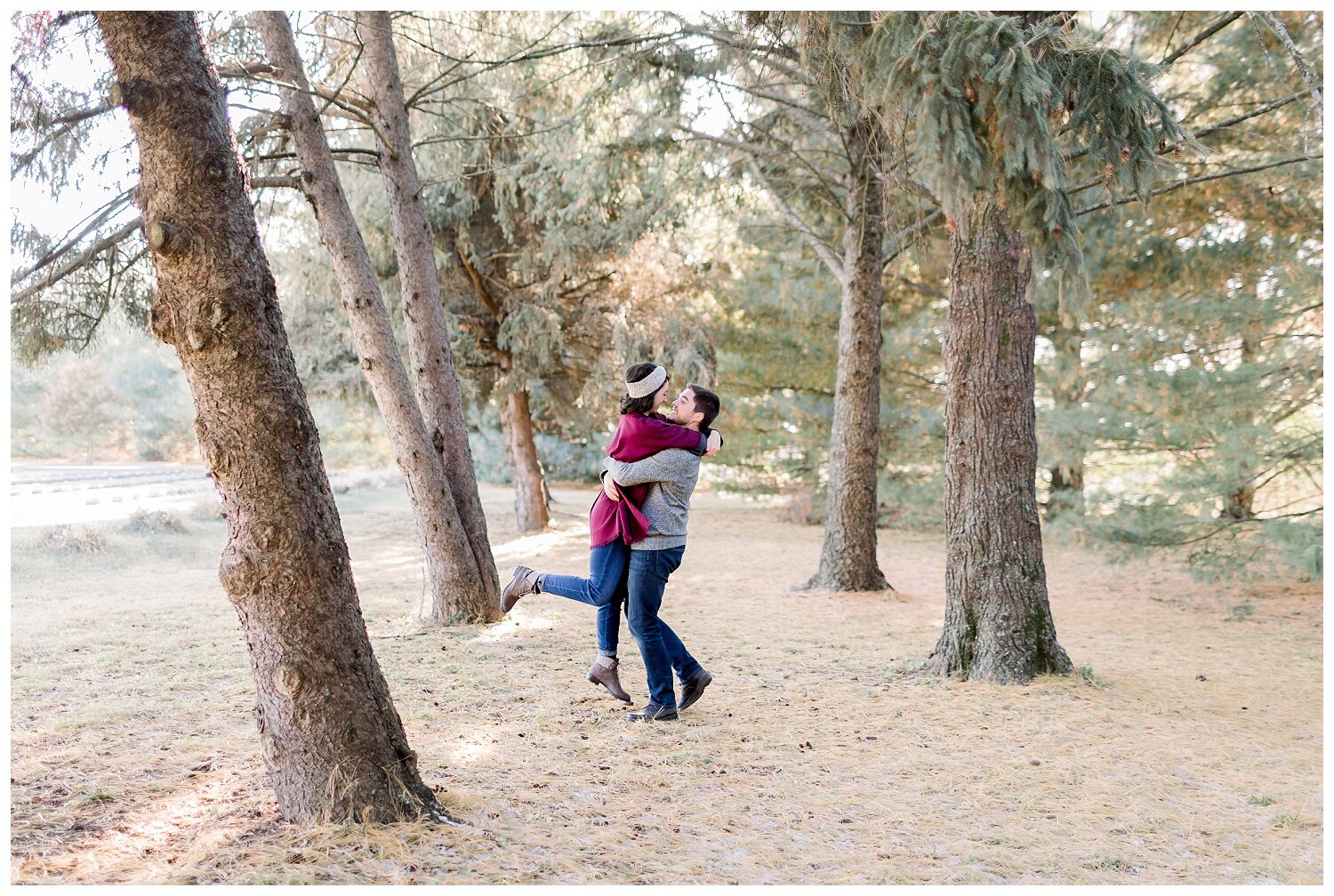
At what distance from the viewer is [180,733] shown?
14.6 feet

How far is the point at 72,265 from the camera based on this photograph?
585cm

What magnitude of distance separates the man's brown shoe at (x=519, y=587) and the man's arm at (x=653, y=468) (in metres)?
0.88

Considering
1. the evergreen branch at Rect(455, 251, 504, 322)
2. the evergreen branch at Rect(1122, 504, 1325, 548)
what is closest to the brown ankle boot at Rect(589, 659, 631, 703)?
the evergreen branch at Rect(1122, 504, 1325, 548)

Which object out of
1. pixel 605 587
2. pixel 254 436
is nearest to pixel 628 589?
pixel 605 587

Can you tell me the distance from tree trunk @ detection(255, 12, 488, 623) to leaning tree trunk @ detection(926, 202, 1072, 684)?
3.54 meters

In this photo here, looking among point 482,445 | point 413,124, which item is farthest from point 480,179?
point 482,445

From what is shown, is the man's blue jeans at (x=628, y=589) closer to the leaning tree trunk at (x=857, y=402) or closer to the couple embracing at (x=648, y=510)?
the couple embracing at (x=648, y=510)

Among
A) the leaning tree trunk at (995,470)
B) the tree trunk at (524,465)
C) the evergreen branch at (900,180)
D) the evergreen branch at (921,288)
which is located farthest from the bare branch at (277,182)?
the evergreen branch at (921,288)

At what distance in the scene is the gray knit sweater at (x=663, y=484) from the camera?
15.5 feet

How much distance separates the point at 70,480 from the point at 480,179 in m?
11.1

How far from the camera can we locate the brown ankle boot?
16.5 ft

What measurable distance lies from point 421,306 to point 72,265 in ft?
7.75

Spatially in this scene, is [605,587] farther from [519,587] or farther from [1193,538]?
[1193,538]

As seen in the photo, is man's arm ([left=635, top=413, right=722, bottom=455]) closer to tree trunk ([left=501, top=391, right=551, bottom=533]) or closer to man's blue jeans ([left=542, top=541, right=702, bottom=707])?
man's blue jeans ([left=542, top=541, right=702, bottom=707])
